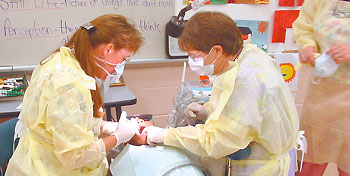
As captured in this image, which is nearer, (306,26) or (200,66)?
(200,66)

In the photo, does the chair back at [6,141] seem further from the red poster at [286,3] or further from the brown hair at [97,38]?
the red poster at [286,3]

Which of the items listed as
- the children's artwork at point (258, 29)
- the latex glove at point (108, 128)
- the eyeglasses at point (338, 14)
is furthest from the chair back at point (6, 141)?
the children's artwork at point (258, 29)

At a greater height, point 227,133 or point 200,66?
point 200,66

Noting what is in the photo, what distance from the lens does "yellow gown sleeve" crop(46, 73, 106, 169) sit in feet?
3.16

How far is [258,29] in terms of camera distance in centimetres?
252

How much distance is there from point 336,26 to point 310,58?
0.64 ft

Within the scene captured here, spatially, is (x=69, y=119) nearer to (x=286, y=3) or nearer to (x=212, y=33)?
(x=212, y=33)

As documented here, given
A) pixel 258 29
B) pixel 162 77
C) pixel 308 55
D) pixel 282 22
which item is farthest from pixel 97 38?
pixel 282 22

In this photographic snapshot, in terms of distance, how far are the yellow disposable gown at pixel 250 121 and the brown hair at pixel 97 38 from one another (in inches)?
15.7

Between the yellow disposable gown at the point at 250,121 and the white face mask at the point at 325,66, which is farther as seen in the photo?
the white face mask at the point at 325,66

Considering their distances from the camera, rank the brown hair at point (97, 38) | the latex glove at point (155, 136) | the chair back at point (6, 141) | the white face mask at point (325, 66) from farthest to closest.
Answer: the white face mask at point (325, 66) → the chair back at point (6, 141) → the latex glove at point (155, 136) → the brown hair at point (97, 38)

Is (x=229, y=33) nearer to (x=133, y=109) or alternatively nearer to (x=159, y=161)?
(x=159, y=161)

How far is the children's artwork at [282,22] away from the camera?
99.1 inches

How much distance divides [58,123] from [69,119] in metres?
0.04
